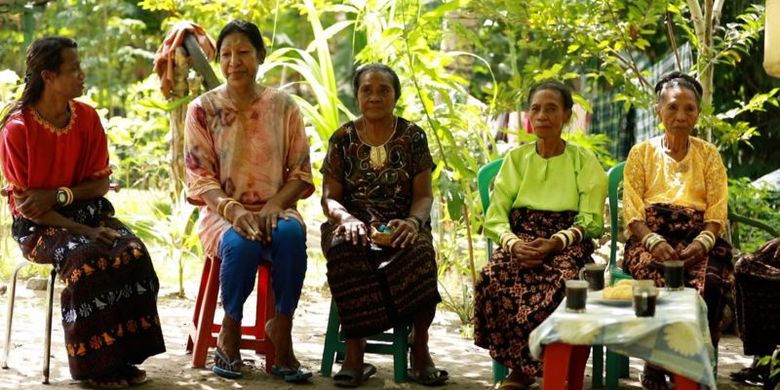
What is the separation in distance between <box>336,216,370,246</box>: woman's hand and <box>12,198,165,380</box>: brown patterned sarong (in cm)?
85

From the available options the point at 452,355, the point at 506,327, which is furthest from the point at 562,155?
the point at 452,355

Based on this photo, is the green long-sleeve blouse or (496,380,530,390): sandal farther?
the green long-sleeve blouse

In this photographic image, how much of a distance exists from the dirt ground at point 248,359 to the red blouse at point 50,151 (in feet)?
2.51

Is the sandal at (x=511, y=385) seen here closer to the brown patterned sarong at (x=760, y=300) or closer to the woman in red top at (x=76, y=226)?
the brown patterned sarong at (x=760, y=300)

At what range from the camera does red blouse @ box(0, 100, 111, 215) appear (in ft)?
17.2

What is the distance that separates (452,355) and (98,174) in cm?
193

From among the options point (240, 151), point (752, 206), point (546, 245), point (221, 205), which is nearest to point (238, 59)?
point (240, 151)

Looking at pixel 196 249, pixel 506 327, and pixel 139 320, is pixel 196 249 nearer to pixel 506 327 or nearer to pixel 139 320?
pixel 139 320

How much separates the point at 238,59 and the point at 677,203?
6.83ft

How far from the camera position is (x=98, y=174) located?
5441 mm

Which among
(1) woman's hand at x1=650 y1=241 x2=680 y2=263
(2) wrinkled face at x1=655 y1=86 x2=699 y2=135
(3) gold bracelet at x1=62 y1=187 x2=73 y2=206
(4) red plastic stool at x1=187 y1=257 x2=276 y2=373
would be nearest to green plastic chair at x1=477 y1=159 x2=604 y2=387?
(1) woman's hand at x1=650 y1=241 x2=680 y2=263

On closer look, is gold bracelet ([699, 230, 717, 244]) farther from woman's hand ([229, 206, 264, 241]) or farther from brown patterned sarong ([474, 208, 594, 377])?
woman's hand ([229, 206, 264, 241])

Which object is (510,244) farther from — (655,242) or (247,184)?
(247,184)

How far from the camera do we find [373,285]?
5246mm
